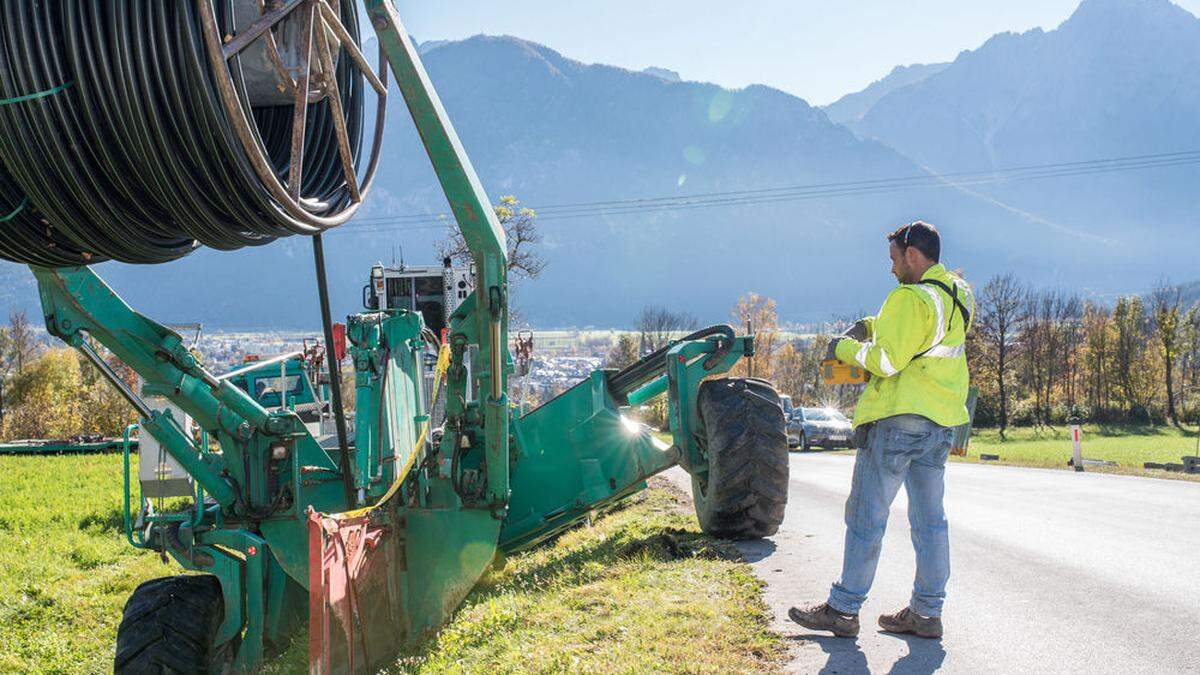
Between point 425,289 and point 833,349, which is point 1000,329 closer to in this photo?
point 425,289

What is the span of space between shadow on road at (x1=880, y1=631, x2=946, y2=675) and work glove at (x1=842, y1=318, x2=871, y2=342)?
1.62 metres

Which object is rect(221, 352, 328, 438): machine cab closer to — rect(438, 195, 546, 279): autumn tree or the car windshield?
the car windshield

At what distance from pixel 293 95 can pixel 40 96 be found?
1234mm

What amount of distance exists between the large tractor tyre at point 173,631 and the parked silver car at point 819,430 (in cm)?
2489

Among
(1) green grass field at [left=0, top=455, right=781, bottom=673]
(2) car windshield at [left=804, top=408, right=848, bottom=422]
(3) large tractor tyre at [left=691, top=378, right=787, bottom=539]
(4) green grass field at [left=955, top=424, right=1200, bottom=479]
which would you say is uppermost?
(3) large tractor tyre at [left=691, top=378, right=787, bottom=539]

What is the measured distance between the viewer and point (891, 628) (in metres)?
4.94

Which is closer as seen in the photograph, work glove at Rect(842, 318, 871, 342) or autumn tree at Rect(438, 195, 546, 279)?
work glove at Rect(842, 318, 871, 342)

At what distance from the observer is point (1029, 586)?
5.83 meters

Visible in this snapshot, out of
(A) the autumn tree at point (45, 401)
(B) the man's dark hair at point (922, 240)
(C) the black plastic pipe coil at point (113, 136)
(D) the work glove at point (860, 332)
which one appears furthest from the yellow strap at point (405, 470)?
(A) the autumn tree at point (45, 401)

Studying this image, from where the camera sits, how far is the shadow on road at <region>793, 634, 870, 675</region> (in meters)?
4.38

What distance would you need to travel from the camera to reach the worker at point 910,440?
4.80 meters

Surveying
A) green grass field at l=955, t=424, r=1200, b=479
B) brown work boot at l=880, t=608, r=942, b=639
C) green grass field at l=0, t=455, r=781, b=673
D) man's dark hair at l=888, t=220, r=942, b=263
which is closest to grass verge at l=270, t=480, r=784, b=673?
green grass field at l=0, t=455, r=781, b=673

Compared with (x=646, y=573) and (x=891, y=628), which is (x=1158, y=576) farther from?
(x=646, y=573)

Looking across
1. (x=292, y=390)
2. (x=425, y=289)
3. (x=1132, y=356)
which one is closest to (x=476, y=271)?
(x=292, y=390)
